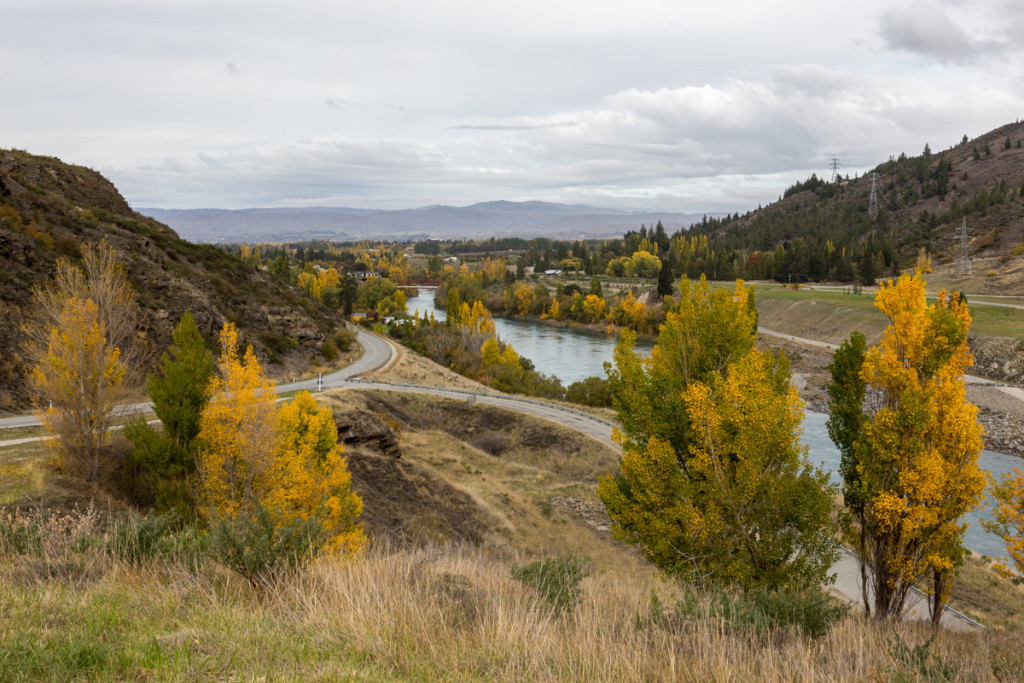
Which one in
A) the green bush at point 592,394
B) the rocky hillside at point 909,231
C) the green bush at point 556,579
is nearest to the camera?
the green bush at point 556,579

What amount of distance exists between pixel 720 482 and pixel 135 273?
4319cm

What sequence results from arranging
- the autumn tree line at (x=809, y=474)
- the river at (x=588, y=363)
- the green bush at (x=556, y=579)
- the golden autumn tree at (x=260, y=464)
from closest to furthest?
1. the green bush at (x=556, y=579)
2. the autumn tree line at (x=809, y=474)
3. the golden autumn tree at (x=260, y=464)
4. the river at (x=588, y=363)

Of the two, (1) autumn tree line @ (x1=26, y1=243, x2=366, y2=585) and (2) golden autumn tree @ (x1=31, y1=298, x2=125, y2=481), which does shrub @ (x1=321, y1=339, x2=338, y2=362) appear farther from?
(2) golden autumn tree @ (x1=31, y1=298, x2=125, y2=481)

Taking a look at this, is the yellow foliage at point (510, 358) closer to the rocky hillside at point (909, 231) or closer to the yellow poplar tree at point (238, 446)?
the yellow poplar tree at point (238, 446)

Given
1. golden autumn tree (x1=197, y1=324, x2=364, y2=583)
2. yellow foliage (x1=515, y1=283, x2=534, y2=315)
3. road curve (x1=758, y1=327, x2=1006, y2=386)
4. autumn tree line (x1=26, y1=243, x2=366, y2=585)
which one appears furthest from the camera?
yellow foliage (x1=515, y1=283, x2=534, y2=315)

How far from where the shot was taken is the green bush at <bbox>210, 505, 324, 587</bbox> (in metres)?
7.05

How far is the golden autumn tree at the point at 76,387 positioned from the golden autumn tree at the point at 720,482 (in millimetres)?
13807

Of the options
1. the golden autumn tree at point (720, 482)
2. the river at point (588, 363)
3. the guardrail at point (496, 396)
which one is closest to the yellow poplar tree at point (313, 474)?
the golden autumn tree at point (720, 482)

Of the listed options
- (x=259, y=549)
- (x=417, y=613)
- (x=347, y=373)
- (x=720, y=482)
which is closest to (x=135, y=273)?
(x=347, y=373)

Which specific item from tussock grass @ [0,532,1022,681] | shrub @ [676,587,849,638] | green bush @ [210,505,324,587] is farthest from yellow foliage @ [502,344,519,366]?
tussock grass @ [0,532,1022,681]

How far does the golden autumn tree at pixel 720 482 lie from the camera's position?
12.6m

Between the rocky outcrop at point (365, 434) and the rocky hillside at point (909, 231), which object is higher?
the rocky hillside at point (909, 231)

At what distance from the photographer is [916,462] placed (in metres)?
13.1

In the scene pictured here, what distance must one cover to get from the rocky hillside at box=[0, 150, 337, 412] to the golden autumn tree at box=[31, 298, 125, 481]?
531 inches
